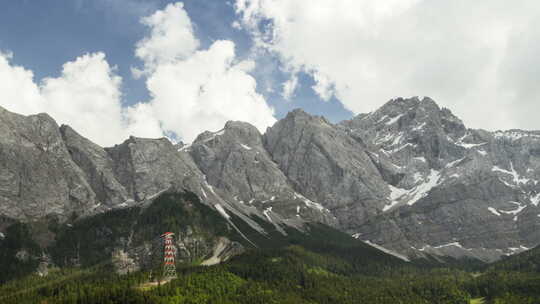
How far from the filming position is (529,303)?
19950 centimetres

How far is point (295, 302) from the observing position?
19912 cm

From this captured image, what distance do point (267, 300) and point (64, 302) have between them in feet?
232

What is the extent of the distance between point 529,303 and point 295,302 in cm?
8820

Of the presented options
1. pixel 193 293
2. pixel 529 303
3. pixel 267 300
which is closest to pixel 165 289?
pixel 193 293

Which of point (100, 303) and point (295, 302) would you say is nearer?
point (100, 303)

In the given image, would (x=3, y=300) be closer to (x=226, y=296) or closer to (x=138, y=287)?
(x=138, y=287)

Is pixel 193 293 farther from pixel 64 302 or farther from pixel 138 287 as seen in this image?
pixel 64 302

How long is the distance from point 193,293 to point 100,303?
1299 inches

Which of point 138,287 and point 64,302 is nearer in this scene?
point 64,302

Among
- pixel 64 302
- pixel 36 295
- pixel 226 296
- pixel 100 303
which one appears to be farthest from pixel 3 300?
pixel 226 296

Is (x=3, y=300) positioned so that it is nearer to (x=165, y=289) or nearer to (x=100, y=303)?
(x=100, y=303)

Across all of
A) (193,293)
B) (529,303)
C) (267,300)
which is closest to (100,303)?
(193,293)

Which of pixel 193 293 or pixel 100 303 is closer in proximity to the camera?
pixel 100 303

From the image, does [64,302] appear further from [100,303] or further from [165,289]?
[165,289]
